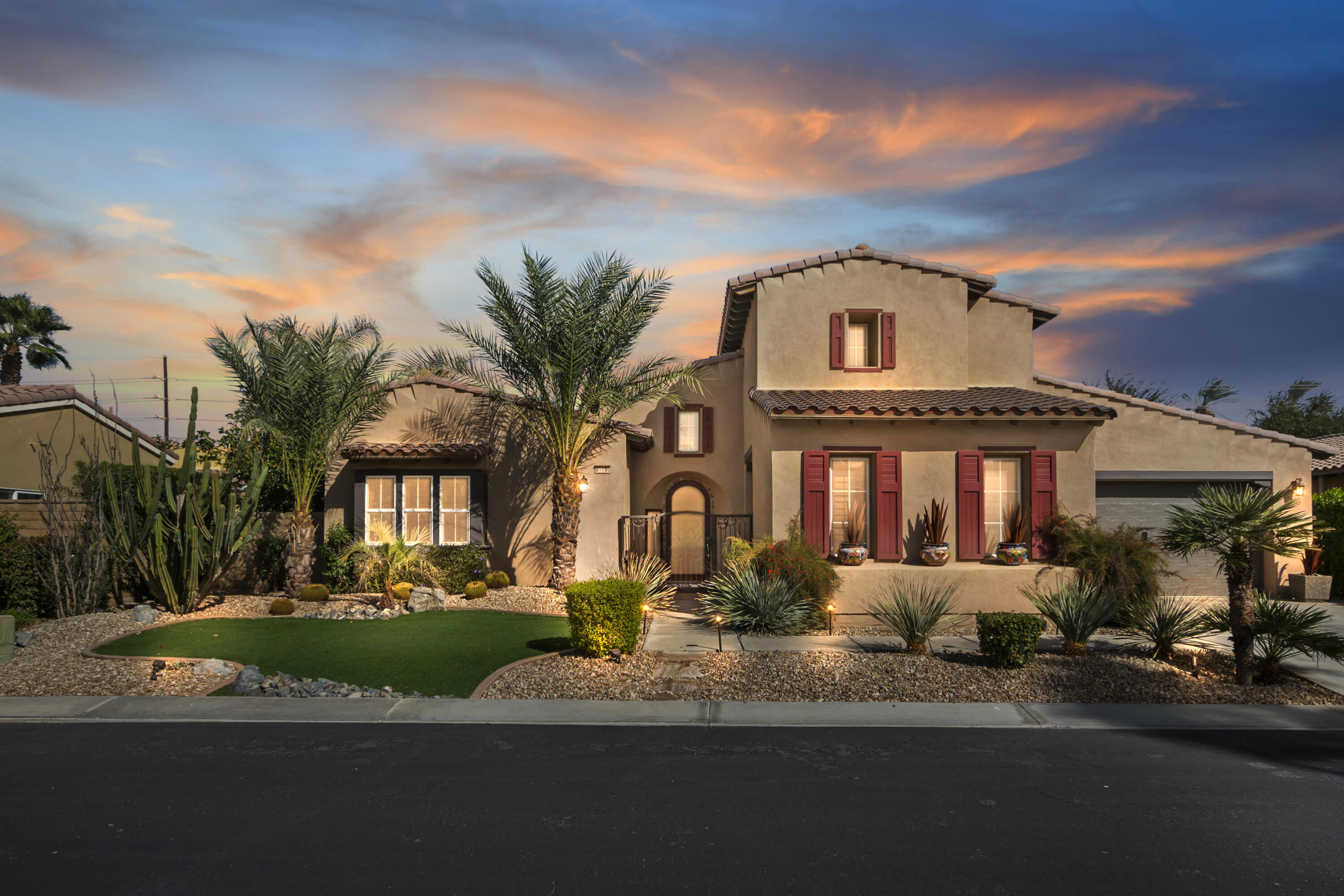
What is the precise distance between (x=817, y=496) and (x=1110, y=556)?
4782 mm

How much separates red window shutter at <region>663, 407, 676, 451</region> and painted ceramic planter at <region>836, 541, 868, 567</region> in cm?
747

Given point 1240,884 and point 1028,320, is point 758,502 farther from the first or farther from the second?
point 1240,884

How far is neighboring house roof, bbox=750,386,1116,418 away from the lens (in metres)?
14.4

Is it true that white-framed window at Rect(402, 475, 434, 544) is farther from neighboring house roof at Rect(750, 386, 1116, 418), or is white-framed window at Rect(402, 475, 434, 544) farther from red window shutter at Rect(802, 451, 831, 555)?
red window shutter at Rect(802, 451, 831, 555)

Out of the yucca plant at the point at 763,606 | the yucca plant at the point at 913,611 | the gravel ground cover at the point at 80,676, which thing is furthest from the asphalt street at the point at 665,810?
the yucca plant at the point at 763,606

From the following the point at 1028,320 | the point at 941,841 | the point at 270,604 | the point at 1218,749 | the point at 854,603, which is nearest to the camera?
the point at 941,841

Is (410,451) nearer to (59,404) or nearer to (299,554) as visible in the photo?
(299,554)

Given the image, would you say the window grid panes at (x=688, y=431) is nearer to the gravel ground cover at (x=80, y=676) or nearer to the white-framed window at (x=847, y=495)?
the white-framed window at (x=847, y=495)

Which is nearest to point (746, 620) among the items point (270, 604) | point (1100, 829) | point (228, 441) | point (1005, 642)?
point (1005, 642)

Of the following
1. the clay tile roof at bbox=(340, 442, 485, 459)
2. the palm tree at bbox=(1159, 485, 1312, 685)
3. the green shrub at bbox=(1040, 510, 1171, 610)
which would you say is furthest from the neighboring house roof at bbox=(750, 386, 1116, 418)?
the clay tile roof at bbox=(340, 442, 485, 459)

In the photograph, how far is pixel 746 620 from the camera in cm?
1285

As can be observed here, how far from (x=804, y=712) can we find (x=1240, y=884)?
174 inches

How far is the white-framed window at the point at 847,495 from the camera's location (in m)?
15.0

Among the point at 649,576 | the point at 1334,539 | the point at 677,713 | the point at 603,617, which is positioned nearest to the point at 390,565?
Answer: the point at 649,576
